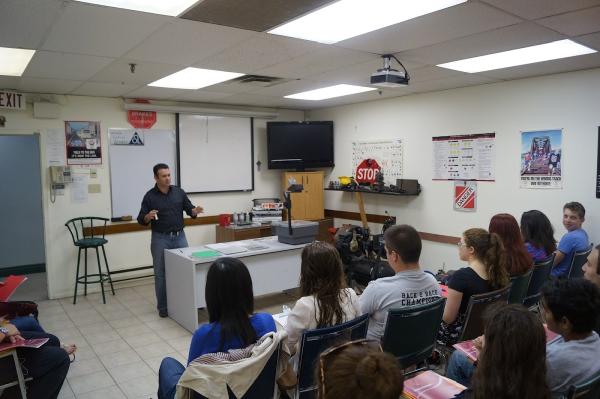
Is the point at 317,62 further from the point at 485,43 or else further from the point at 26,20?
the point at 26,20

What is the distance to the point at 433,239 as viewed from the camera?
219 inches

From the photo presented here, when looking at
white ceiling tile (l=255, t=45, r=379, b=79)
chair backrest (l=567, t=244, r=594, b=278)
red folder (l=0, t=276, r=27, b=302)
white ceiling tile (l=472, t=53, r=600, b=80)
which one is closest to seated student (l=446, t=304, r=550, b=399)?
white ceiling tile (l=255, t=45, r=379, b=79)

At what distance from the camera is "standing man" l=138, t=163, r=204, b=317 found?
15.1 feet

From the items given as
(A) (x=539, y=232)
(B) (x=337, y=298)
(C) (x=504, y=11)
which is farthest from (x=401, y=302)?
(A) (x=539, y=232)

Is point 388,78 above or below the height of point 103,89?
below

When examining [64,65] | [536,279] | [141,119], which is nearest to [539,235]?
[536,279]

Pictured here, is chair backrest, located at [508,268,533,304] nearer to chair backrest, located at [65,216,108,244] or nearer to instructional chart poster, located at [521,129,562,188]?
instructional chart poster, located at [521,129,562,188]

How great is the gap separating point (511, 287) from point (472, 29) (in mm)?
1725

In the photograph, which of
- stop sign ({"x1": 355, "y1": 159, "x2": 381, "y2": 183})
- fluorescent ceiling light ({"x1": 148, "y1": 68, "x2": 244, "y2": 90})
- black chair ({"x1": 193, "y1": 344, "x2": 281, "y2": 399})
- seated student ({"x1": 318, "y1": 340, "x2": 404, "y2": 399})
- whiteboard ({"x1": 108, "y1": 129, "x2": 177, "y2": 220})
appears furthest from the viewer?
stop sign ({"x1": 355, "y1": 159, "x2": 381, "y2": 183})

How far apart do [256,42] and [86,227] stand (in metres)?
3.67

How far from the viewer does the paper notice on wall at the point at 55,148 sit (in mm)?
5184

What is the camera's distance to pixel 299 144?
676 centimetres

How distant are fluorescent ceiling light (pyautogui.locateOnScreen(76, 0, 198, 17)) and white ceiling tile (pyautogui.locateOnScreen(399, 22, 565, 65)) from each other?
6.03ft

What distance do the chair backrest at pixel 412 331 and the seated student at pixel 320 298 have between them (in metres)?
0.21
